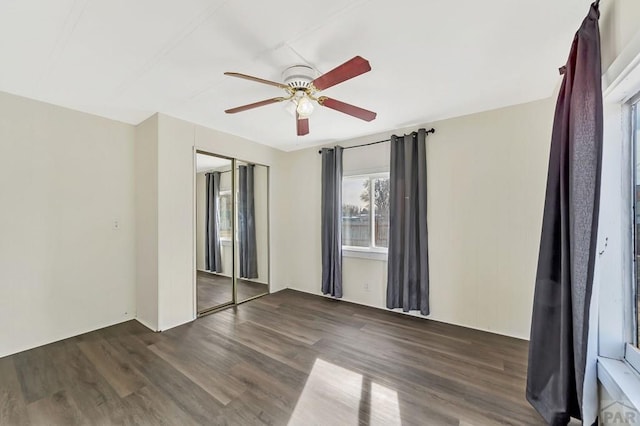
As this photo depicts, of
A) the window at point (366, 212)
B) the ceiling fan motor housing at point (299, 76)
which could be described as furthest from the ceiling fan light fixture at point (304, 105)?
the window at point (366, 212)

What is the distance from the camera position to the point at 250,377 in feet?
6.77

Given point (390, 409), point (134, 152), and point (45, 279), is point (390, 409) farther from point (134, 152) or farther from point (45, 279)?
point (134, 152)

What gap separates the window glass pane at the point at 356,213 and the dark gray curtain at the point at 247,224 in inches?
58.7

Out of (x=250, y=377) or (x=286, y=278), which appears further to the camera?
(x=286, y=278)

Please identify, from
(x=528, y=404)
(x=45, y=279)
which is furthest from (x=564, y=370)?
(x=45, y=279)

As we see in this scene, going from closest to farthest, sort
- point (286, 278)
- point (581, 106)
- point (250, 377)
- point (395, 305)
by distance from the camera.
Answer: point (581, 106)
point (250, 377)
point (395, 305)
point (286, 278)

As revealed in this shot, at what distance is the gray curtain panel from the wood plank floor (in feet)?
1.19

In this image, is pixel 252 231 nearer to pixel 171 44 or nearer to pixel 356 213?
pixel 356 213

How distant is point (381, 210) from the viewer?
3684 mm

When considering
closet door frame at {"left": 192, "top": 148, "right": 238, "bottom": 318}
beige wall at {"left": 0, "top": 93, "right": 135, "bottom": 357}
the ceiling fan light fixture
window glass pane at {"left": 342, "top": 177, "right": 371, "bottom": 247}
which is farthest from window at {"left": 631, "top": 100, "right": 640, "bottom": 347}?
beige wall at {"left": 0, "top": 93, "right": 135, "bottom": 357}

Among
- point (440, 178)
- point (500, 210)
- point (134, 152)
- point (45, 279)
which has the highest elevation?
point (134, 152)

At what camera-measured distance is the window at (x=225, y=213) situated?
3783 mm

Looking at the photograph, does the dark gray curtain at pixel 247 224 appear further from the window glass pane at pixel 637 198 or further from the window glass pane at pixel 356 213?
the window glass pane at pixel 637 198

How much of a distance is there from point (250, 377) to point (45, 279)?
2.35m
